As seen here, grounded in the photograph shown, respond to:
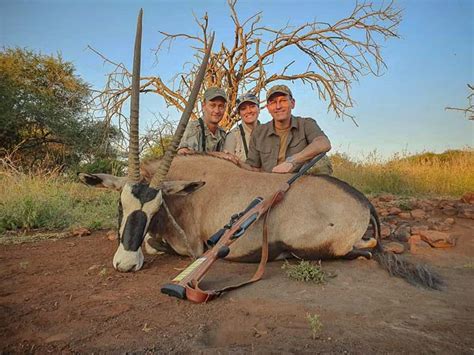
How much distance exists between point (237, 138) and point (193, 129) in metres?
0.80

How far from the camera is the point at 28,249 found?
4414mm

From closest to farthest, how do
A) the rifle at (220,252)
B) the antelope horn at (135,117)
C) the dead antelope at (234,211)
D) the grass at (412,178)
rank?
the rifle at (220,252) < the dead antelope at (234,211) < the antelope horn at (135,117) < the grass at (412,178)

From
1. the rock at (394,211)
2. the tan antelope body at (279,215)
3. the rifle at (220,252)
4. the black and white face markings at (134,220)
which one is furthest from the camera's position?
the rock at (394,211)

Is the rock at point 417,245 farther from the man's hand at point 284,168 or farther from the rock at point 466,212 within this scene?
the rock at point 466,212

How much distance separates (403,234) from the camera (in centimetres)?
499

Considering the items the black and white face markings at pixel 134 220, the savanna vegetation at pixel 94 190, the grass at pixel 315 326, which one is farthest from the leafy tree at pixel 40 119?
the grass at pixel 315 326

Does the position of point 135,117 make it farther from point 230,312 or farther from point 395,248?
point 395,248

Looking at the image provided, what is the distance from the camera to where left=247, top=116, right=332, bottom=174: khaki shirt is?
5066mm

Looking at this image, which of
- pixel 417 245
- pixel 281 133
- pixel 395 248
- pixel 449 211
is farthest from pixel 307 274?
pixel 449 211

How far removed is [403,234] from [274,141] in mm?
1973

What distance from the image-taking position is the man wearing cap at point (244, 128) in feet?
20.9

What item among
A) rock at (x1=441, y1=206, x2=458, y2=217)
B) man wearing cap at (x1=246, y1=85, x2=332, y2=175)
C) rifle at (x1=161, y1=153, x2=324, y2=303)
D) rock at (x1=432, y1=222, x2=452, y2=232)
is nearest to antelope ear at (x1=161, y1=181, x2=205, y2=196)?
rifle at (x1=161, y1=153, x2=324, y2=303)

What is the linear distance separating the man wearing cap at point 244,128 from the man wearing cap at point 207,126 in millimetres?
320

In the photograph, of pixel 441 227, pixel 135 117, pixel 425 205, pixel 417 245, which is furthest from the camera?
pixel 425 205
